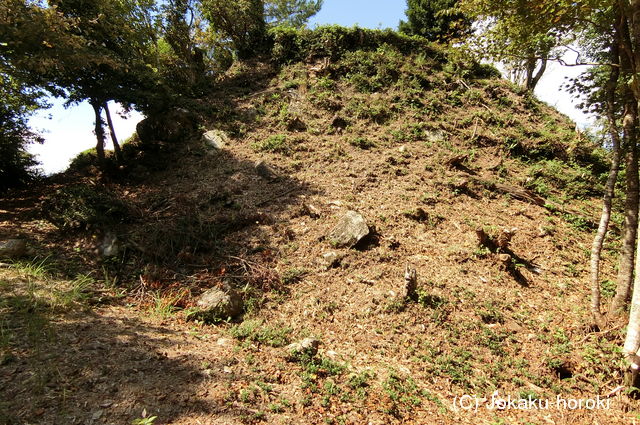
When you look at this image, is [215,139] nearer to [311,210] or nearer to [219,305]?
[311,210]

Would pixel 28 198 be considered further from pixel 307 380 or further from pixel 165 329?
pixel 307 380

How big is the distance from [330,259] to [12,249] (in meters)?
6.69

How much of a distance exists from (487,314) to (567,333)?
1360 mm

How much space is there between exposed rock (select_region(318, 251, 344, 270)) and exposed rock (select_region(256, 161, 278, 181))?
13.6ft

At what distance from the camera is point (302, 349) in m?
4.34

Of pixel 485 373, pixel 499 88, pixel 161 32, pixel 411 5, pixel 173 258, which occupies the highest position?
pixel 411 5

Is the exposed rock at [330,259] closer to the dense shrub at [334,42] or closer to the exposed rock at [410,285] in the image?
the exposed rock at [410,285]

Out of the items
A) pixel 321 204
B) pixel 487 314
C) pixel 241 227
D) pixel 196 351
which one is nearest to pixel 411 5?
pixel 321 204

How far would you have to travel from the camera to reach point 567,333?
5145 mm

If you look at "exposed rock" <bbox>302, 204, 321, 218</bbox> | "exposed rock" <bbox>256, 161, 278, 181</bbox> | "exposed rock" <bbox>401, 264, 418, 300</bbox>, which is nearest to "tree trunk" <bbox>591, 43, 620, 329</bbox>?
"exposed rock" <bbox>401, 264, 418, 300</bbox>

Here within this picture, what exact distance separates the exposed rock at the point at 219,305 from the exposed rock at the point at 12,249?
164 inches

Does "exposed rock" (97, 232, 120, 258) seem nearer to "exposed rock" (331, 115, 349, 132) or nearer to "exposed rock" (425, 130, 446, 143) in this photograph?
"exposed rock" (331, 115, 349, 132)

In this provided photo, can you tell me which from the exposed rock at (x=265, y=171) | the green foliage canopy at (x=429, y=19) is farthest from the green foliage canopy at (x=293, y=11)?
the exposed rock at (x=265, y=171)

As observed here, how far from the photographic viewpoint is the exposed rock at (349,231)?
22.7 ft
